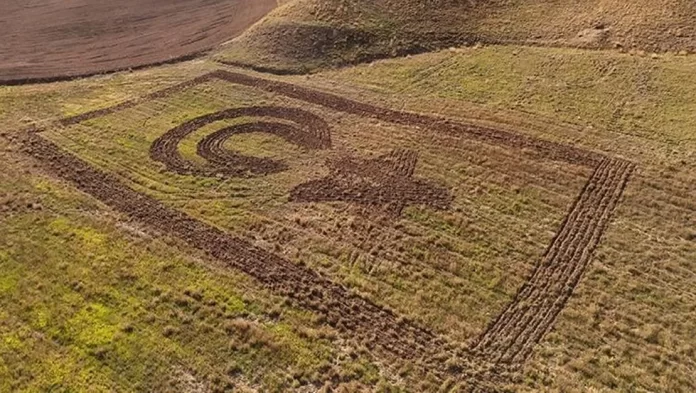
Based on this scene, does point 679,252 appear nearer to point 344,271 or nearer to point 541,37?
point 344,271

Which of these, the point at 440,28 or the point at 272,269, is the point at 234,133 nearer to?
the point at 272,269

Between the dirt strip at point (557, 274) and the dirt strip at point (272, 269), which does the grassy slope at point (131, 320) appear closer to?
the dirt strip at point (272, 269)

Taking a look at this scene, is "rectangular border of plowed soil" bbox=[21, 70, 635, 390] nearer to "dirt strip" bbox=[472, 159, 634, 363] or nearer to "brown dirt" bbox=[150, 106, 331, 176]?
"dirt strip" bbox=[472, 159, 634, 363]

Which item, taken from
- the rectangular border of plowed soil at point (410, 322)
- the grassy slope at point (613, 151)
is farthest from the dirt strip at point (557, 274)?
the grassy slope at point (613, 151)

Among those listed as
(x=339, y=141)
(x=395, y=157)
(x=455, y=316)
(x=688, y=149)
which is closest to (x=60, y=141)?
(x=339, y=141)

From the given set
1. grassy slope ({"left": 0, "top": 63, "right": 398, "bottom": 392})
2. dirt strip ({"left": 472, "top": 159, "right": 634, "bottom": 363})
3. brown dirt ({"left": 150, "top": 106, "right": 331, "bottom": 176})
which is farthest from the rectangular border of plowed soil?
brown dirt ({"left": 150, "top": 106, "right": 331, "bottom": 176})
